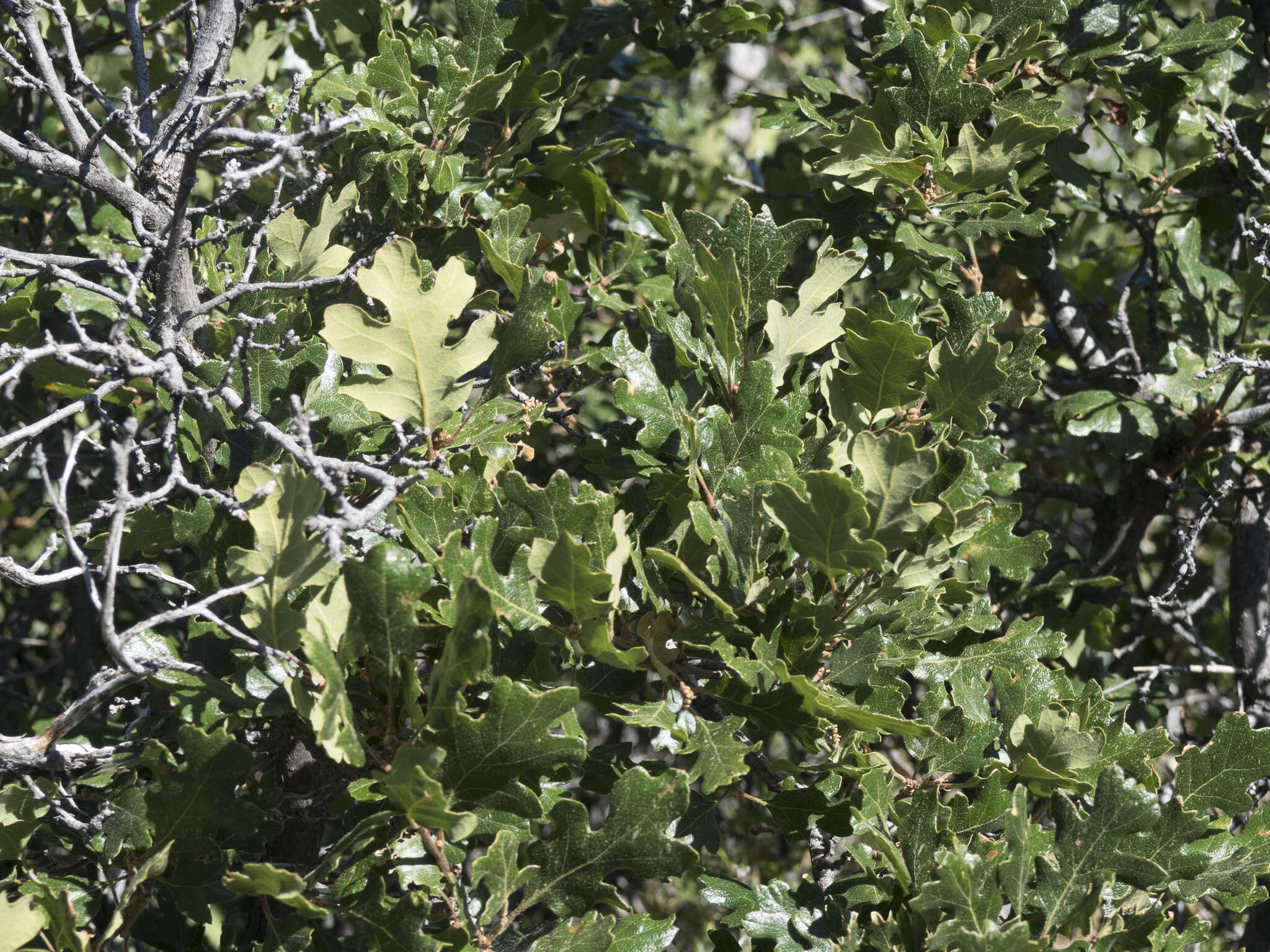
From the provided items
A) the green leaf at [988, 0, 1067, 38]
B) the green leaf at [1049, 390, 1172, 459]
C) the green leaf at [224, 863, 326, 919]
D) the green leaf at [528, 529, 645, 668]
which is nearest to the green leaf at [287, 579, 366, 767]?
the green leaf at [224, 863, 326, 919]

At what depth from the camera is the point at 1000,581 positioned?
2.33 m

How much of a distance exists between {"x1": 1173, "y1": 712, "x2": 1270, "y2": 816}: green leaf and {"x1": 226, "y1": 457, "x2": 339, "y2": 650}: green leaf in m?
1.17

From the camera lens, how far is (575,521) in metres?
1.23

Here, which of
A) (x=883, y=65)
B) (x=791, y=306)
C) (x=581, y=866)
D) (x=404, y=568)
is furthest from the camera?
(x=791, y=306)

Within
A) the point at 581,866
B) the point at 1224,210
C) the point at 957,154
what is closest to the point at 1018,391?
the point at 957,154

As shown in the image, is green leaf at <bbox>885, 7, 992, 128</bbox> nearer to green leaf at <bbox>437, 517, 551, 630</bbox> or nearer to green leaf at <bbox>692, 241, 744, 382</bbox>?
green leaf at <bbox>692, 241, 744, 382</bbox>

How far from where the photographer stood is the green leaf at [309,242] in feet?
5.11

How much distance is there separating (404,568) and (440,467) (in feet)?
0.91

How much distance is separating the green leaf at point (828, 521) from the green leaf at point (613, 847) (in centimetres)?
29

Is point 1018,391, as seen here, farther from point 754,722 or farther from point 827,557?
point 754,722

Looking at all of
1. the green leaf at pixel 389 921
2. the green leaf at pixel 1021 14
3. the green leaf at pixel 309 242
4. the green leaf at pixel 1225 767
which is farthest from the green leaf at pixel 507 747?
the green leaf at pixel 1021 14

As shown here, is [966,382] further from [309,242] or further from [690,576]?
[309,242]

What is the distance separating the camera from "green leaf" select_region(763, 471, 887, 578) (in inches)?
44.6

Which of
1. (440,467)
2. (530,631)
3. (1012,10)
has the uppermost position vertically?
(1012,10)
